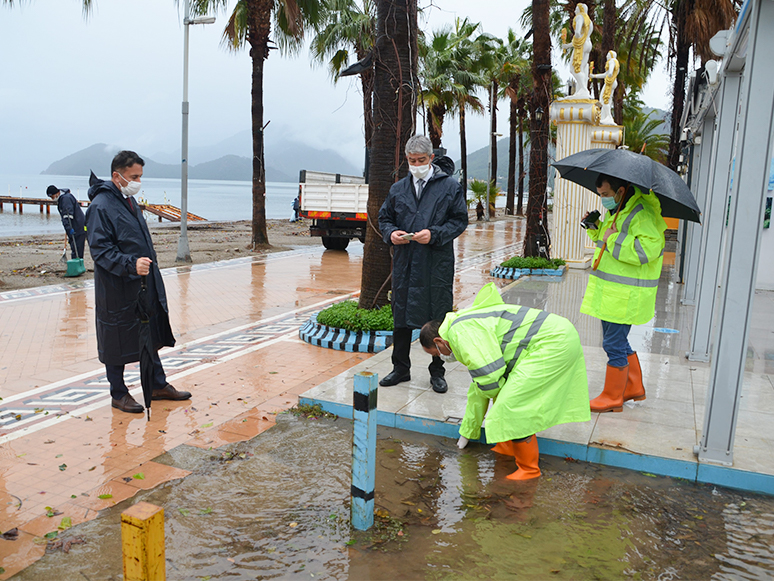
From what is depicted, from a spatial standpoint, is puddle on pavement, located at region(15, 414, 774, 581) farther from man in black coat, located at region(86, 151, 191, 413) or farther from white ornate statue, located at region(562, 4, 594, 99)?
white ornate statue, located at region(562, 4, 594, 99)

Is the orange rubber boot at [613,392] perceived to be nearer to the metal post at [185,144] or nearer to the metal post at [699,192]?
the metal post at [699,192]

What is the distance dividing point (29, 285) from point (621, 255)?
10519mm

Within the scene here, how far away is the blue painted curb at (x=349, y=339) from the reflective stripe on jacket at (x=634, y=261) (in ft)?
8.84

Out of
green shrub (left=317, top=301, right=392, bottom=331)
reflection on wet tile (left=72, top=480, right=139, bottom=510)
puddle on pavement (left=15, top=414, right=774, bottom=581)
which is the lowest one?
reflection on wet tile (left=72, top=480, right=139, bottom=510)

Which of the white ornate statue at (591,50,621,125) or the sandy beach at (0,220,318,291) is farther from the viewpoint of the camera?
the white ornate statue at (591,50,621,125)

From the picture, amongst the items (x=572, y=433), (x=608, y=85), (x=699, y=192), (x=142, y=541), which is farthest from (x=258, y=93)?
(x=142, y=541)

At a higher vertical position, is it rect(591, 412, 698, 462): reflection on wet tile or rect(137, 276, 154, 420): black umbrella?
rect(137, 276, 154, 420): black umbrella

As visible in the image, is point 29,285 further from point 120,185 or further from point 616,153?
point 616,153

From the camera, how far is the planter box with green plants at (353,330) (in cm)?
703

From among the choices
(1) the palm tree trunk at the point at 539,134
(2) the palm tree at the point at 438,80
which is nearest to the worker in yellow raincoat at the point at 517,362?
(1) the palm tree trunk at the point at 539,134

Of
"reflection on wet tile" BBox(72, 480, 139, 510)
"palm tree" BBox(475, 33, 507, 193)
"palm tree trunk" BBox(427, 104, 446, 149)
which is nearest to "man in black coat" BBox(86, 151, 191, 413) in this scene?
"reflection on wet tile" BBox(72, 480, 139, 510)

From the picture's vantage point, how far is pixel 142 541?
208 centimetres

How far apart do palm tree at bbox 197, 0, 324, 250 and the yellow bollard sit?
16.0m

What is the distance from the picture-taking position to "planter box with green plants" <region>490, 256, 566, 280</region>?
1323 cm
